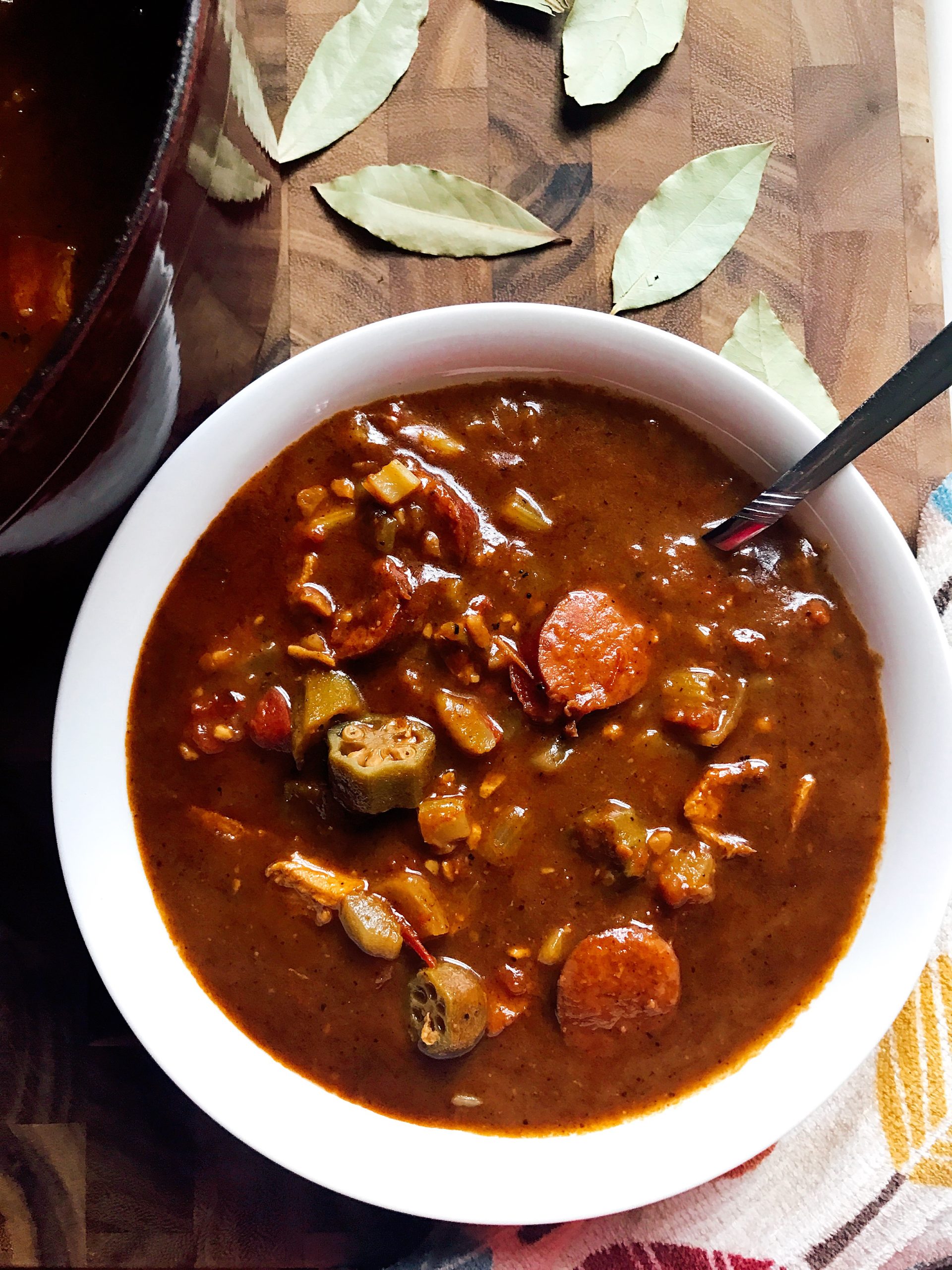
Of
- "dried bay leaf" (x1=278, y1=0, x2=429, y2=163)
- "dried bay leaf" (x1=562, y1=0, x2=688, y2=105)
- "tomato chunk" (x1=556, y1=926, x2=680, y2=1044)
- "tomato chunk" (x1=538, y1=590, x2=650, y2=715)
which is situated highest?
"dried bay leaf" (x1=562, y1=0, x2=688, y2=105)

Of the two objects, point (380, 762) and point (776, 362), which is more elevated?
point (776, 362)

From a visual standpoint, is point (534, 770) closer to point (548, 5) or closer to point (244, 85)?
point (244, 85)

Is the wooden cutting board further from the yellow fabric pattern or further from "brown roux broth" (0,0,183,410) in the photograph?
the yellow fabric pattern

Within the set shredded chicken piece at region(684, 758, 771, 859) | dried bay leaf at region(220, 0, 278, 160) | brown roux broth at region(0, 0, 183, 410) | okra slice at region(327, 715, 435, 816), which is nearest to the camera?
dried bay leaf at region(220, 0, 278, 160)

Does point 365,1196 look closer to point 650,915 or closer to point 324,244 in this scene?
point 650,915

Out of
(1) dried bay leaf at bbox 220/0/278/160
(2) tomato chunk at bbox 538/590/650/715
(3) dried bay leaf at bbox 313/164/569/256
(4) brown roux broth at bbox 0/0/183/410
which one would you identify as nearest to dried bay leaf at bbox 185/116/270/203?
(1) dried bay leaf at bbox 220/0/278/160

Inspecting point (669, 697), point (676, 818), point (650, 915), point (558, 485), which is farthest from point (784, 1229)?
point (558, 485)

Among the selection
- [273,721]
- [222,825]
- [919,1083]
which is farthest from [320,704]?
[919,1083]
